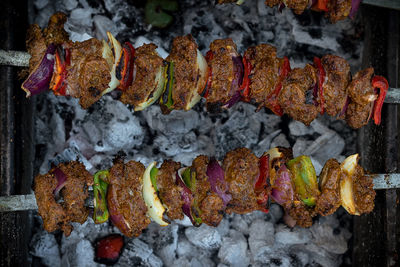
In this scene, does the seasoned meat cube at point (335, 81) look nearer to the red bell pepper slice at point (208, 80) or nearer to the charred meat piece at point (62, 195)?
the red bell pepper slice at point (208, 80)

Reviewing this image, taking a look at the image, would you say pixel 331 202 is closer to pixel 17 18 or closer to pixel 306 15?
pixel 306 15

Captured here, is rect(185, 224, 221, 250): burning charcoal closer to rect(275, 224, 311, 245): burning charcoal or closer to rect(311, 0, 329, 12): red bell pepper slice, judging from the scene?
rect(275, 224, 311, 245): burning charcoal

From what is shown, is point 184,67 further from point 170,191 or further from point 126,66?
point 170,191

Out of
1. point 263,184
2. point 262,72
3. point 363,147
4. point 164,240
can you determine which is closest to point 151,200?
point 263,184

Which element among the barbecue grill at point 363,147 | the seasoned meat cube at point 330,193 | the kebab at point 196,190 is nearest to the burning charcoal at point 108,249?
the barbecue grill at point 363,147

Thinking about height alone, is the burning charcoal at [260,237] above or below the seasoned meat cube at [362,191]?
below

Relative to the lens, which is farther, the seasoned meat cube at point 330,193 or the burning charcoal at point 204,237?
the burning charcoal at point 204,237

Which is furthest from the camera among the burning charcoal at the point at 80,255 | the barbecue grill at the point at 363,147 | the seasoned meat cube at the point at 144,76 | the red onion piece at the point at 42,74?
the burning charcoal at the point at 80,255
